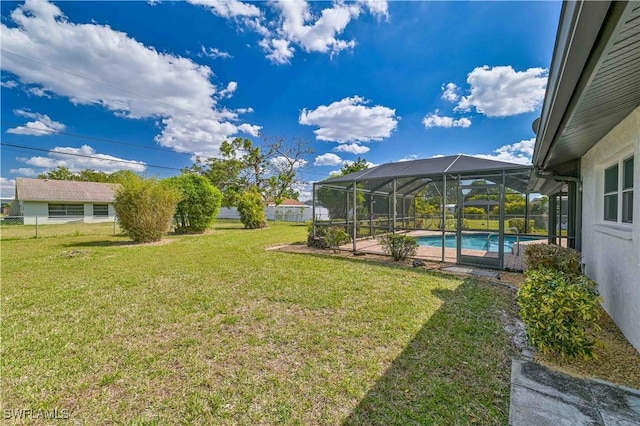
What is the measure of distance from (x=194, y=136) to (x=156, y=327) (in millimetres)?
29642

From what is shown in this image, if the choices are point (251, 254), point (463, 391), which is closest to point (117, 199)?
point (251, 254)

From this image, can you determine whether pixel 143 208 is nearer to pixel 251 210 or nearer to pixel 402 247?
pixel 251 210

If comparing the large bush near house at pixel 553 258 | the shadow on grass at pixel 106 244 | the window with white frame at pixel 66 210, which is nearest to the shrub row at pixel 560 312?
the large bush near house at pixel 553 258

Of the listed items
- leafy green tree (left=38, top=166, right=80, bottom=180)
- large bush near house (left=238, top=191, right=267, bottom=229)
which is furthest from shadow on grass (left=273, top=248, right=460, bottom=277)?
leafy green tree (left=38, top=166, right=80, bottom=180)

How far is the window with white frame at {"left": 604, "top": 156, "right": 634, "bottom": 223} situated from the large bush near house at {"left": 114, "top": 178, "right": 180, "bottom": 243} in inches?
511

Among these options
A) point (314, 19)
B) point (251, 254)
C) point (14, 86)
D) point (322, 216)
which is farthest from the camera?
point (14, 86)

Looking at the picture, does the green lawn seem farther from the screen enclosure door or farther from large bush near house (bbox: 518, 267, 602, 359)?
the screen enclosure door

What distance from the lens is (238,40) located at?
1156cm

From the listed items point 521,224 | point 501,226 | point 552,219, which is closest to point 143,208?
point 501,226

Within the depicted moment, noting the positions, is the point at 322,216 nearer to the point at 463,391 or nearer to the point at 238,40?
the point at 238,40

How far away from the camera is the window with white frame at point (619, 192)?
325 centimetres

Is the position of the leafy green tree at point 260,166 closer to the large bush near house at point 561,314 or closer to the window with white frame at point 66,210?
the window with white frame at point 66,210

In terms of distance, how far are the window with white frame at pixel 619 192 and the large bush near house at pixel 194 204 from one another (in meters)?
14.9

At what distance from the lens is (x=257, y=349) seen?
117 inches
